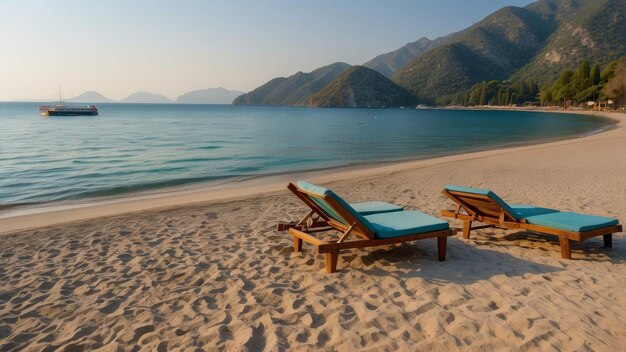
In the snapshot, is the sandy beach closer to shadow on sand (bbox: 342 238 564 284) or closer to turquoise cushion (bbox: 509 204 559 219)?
shadow on sand (bbox: 342 238 564 284)

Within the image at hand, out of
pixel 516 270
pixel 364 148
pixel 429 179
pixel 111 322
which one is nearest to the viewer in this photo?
pixel 111 322

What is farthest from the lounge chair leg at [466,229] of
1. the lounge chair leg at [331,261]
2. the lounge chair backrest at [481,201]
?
the lounge chair leg at [331,261]

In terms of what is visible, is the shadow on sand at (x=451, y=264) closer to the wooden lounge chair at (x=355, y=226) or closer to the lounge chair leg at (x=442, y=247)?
the lounge chair leg at (x=442, y=247)

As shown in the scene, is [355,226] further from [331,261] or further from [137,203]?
[137,203]

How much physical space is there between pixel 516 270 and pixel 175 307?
3999 mm

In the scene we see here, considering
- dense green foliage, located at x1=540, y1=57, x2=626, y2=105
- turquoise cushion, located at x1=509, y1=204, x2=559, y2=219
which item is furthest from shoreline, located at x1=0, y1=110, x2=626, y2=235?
dense green foliage, located at x1=540, y1=57, x2=626, y2=105

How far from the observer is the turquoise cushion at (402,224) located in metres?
5.45

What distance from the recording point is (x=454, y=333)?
3779 millimetres

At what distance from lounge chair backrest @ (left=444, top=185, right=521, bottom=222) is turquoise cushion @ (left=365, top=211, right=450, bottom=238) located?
80cm

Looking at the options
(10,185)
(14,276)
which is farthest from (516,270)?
(10,185)

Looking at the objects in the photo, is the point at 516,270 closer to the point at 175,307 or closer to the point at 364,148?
the point at 175,307

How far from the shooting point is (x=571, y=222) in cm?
593

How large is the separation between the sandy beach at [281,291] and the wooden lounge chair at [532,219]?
33cm

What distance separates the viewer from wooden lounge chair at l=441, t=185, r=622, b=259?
5766 millimetres
